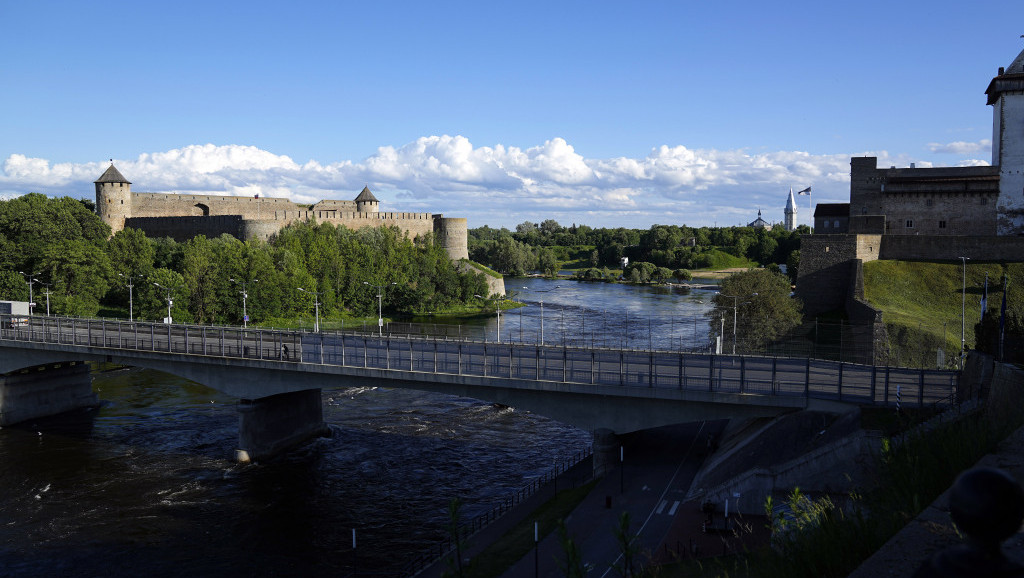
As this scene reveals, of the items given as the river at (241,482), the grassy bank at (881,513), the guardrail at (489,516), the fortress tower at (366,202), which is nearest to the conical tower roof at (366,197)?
the fortress tower at (366,202)

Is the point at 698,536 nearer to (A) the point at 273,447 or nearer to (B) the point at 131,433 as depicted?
(A) the point at 273,447

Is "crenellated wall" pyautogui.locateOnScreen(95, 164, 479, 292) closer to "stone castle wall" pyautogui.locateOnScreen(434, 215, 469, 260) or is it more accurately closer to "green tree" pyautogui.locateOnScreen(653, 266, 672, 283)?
"stone castle wall" pyautogui.locateOnScreen(434, 215, 469, 260)

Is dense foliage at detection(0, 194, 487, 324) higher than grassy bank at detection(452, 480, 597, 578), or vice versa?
dense foliage at detection(0, 194, 487, 324)

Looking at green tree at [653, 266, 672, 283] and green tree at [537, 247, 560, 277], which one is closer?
green tree at [653, 266, 672, 283]

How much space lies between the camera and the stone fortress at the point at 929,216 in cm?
5734

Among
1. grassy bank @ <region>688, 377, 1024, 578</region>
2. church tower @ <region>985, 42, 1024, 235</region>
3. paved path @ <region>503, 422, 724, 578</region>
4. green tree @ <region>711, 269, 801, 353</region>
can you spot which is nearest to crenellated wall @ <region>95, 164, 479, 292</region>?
green tree @ <region>711, 269, 801, 353</region>

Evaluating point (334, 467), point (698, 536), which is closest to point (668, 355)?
point (698, 536)

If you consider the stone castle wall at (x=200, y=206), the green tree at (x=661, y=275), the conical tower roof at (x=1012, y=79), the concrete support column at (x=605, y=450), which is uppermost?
the conical tower roof at (x=1012, y=79)

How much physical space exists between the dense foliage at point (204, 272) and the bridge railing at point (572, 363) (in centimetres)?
2709

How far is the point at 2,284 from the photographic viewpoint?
259 feet

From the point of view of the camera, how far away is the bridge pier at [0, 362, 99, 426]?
44.9 metres

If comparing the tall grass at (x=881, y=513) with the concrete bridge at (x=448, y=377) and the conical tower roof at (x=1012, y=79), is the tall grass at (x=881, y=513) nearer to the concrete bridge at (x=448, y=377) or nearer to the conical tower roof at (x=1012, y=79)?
the concrete bridge at (x=448, y=377)

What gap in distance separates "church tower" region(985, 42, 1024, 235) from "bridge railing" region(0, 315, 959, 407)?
122ft

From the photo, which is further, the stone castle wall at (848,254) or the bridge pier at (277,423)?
the stone castle wall at (848,254)
